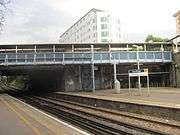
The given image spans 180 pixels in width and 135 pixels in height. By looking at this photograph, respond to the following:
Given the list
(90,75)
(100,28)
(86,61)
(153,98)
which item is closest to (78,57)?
(86,61)

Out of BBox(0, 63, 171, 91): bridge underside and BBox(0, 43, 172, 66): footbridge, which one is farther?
BBox(0, 63, 171, 91): bridge underside

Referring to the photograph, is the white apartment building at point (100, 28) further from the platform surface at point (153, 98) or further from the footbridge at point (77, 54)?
the platform surface at point (153, 98)

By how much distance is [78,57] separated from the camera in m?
58.9

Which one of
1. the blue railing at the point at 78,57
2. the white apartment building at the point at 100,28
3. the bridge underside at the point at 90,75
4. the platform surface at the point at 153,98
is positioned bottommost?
the platform surface at the point at 153,98

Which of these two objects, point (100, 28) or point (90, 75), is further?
point (100, 28)

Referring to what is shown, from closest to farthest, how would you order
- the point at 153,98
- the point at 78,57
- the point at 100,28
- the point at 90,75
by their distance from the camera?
the point at 153,98, the point at 78,57, the point at 90,75, the point at 100,28

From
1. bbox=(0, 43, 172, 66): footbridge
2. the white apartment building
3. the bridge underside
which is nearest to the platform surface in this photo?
bbox=(0, 43, 172, 66): footbridge

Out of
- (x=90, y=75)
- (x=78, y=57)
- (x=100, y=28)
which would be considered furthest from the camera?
(x=100, y=28)

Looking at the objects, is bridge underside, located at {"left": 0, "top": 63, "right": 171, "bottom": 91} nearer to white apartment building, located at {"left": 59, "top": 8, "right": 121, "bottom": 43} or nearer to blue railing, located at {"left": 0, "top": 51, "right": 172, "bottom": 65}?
blue railing, located at {"left": 0, "top": 51, "right": 172, "bottom": 65}

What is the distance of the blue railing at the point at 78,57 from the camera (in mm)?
56875

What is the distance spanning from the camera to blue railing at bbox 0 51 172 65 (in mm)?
56875

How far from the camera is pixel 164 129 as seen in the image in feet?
54.0

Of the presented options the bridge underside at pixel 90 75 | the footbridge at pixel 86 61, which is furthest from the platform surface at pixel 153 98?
the bridge underside at pixel 90 75

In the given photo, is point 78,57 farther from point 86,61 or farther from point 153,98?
point 153,98
